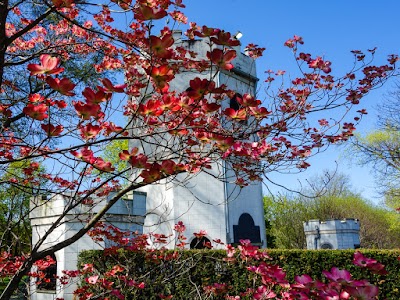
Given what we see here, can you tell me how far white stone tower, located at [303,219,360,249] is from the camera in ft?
60.6

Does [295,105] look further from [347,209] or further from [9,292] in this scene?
[347,209]

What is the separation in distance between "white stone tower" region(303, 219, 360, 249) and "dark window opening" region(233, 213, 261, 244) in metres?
6.55

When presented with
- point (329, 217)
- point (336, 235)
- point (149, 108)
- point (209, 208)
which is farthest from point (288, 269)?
point (329, 217)

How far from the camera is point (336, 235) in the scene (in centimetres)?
1861

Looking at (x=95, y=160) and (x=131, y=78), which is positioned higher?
(x=131, y=78)

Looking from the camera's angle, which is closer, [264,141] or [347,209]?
[264,141]

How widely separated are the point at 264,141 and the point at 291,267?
569 cm

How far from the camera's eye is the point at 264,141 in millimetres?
3578

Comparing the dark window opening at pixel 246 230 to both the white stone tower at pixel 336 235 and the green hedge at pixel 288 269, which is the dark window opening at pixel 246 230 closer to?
the green hedge at pixel 288 269

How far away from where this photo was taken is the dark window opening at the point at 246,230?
13.1m

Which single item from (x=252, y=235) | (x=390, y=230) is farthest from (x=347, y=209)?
(x=252, y=235)

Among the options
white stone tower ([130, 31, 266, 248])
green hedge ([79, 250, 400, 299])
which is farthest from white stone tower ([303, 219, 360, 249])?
green hedge ([79, 250, 400, 299])

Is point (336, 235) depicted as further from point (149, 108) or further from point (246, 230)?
point (149, 108)

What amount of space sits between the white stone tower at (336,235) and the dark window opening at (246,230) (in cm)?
655
